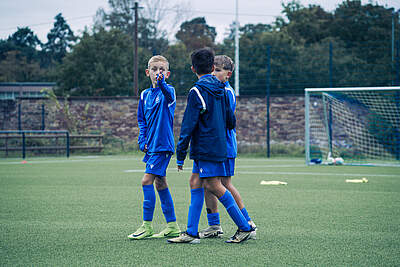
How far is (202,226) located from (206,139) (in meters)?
1.42

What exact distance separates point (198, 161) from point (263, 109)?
1694 centimetres

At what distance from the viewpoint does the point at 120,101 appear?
22719 mm

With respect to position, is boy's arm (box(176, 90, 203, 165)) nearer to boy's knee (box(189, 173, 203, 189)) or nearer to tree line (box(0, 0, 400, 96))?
boy's knee (box(189, 173, 203, 189))

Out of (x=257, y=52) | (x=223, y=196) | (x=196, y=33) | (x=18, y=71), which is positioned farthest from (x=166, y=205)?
(x=18, y=71)

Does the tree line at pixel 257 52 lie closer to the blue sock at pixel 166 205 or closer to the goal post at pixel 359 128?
the goal post at pixel 359 128

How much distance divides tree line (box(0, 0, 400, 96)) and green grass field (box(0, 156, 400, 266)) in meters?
11.2

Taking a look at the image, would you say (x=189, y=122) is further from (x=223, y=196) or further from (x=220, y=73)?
(x=220, y=73)

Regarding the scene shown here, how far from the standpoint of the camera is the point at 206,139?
447 cm

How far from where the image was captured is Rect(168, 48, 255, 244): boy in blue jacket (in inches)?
175

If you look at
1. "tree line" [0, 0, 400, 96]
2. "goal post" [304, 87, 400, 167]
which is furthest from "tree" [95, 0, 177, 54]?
"goal post" [304, 87, 400, 167]

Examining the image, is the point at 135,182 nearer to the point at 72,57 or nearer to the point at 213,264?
the point at 213,264

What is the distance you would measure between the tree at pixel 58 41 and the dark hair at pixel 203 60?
6995 cm

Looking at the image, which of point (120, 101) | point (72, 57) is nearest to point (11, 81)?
point (72, 57)

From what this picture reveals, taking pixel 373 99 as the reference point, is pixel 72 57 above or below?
above
